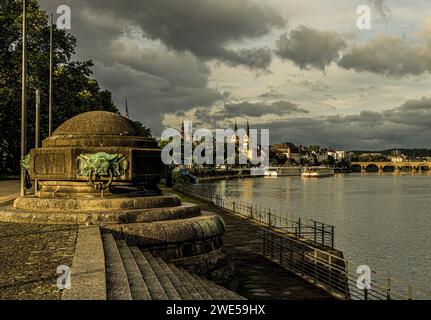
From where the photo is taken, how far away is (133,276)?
7.04 metres

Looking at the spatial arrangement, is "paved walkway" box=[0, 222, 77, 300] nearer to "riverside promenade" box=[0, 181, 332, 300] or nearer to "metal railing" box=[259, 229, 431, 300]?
"riverside promenade" box=[0, 181, 332, 300]

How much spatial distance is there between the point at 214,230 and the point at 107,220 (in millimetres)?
2373

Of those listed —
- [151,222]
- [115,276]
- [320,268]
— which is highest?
[151,222]

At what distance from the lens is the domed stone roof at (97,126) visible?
12.8 m

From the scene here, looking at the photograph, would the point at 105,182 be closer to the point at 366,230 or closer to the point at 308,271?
the point at 308,271

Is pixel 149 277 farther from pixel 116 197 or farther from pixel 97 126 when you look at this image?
pixel 97 126

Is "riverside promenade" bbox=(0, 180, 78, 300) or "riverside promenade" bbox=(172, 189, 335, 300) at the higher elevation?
"riverside promenade" bbox=(0, 180, 78, 300)

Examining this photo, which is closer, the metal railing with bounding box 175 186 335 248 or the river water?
the metal railing with bounding box 175 186 335 248

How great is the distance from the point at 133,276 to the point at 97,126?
6.59 meters

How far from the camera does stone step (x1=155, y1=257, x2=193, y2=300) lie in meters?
7.14

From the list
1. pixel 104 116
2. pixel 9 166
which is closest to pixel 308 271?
pixel 104 116

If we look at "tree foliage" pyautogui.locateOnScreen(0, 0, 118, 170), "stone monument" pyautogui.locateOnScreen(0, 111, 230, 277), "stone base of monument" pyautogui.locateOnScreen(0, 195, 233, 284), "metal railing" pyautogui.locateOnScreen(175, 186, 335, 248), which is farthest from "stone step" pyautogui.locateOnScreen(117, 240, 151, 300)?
"tree foliage" pyautogui.locateOnScreen(0, 0, 118, 170)

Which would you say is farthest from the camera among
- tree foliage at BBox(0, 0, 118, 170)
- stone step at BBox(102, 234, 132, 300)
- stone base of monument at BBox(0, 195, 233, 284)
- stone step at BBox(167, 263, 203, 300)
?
tree foliage at BBox(0, 0, 118, 170)

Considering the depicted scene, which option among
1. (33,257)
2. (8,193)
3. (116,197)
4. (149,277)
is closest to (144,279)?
(149,277)
